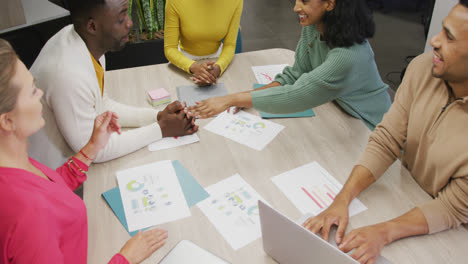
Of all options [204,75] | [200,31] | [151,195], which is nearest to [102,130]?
[151,195]

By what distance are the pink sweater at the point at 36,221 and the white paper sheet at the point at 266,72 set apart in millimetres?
1367

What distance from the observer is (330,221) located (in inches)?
46.8

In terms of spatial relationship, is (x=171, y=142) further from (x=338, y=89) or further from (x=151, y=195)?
(x=338, y=89)

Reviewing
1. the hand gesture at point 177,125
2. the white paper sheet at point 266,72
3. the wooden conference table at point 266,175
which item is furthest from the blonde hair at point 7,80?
the white paper sheet at point 266,72

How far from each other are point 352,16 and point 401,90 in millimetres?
460

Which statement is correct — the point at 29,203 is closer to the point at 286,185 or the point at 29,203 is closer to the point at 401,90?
the point at 286,185

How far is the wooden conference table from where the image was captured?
1.15m

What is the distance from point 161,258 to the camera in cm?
112

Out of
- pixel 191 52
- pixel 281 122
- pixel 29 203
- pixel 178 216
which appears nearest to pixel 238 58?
pixel 191 52

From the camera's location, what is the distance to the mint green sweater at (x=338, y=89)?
1658 millimetres

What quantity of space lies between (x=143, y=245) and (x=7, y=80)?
61 cm

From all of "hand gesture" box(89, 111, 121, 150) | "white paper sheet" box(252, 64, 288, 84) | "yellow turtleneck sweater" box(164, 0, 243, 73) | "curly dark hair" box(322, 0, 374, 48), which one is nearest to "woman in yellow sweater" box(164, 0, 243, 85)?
"yellow turtleneck sweater" box(164, 0, 243, 73)

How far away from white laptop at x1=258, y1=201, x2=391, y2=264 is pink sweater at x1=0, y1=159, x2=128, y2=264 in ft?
1.47

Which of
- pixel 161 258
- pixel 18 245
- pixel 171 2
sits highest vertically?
pixel 171 2
